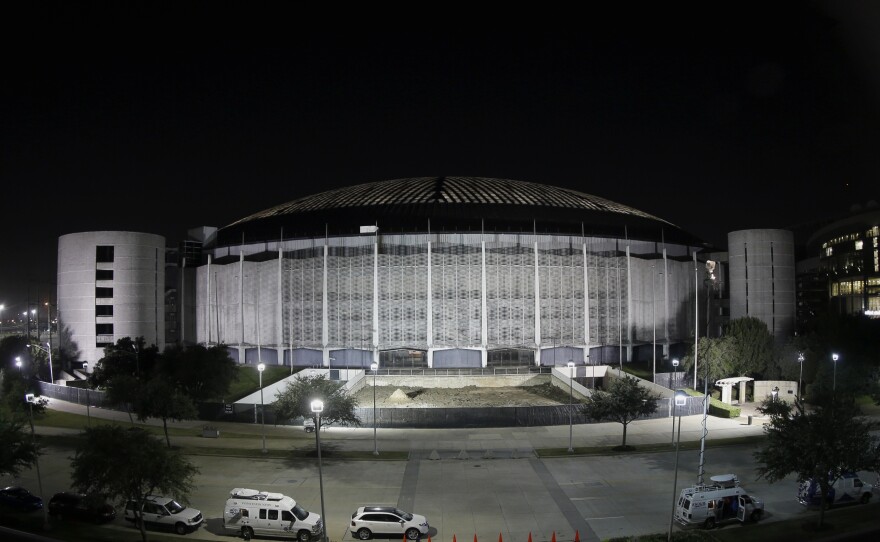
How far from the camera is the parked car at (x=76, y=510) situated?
24.8 metres

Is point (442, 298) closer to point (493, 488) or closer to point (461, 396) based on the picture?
point (461, 396)

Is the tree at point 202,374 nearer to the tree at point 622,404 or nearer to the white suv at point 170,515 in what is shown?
the white suv at point 170,515

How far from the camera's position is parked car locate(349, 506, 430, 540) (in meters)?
22.4

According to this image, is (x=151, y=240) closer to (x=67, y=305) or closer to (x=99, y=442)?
(x=67, y=305)

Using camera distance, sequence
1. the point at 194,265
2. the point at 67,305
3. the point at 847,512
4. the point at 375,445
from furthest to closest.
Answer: the point at 194,265 < the point at 67,305 < the point at 375,445 < the point at 847,512

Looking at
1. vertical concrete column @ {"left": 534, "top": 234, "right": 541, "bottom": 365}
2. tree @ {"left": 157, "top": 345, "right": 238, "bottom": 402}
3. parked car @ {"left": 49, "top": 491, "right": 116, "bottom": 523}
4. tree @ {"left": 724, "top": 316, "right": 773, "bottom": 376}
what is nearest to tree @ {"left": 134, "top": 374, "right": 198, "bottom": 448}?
tree @ {"left": 157, "top": 345, "right": 238, "bottom": 402}

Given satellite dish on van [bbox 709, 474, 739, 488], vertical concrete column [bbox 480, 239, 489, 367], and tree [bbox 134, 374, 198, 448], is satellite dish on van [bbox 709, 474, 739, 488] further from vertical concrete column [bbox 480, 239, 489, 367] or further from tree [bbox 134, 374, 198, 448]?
vertical concrete column [bbox 480, 239, 489, 367]

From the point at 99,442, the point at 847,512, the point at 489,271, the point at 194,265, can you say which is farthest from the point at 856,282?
the point at 99,442

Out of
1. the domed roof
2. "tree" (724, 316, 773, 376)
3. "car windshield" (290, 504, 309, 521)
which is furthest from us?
A: the domed roof

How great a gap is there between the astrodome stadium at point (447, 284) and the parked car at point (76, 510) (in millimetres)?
43695

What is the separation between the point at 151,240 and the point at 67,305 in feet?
40.7

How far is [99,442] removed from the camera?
2311 cm

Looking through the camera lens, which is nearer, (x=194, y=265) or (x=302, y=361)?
(x=302, y=361)

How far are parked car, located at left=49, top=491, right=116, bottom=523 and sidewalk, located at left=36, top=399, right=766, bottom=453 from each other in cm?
1236
